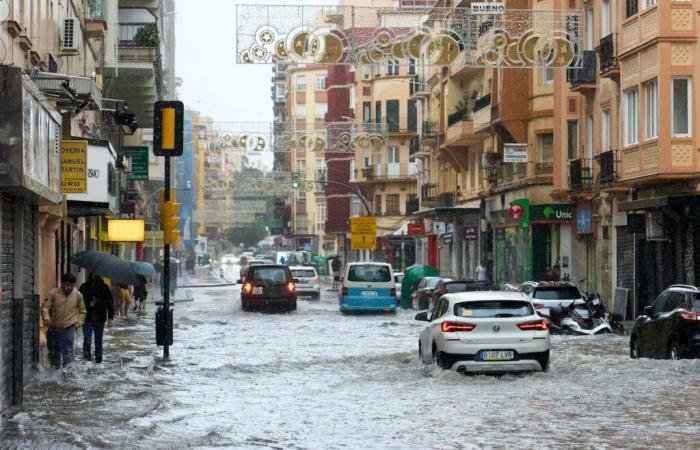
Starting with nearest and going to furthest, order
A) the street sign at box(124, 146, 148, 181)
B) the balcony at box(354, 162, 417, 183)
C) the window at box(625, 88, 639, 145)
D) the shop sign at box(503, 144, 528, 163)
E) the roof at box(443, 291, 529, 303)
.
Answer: the roof at box(443, 291, 529, 303) → the window at box(625, 88, 639, 145) → the shop sign at box(503, 144, 528, 163) → the street sign at box(124, 146, 148, 181) → the balcony at box(354, 162, 417, 183)

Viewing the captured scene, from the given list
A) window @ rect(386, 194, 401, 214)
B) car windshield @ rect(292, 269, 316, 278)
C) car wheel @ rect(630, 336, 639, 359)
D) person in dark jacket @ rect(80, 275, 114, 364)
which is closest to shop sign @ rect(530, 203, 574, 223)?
car windshield @ rect(292, 269, 316, 278)

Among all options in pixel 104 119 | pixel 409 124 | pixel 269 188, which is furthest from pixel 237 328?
pixel 269 188

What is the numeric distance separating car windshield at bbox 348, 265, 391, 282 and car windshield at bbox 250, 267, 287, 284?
92.4 inches

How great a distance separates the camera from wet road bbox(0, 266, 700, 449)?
46.8 feet

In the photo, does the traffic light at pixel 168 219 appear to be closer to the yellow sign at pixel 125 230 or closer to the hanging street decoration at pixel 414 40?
the hanging street decoration at pixel 414 40

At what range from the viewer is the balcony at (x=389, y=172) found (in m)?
101

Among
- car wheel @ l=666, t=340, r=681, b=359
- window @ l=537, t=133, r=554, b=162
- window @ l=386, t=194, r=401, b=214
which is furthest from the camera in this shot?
window @ l=386, t=194, r=401, b=214

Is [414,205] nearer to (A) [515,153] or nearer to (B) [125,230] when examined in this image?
(A) [515,153]

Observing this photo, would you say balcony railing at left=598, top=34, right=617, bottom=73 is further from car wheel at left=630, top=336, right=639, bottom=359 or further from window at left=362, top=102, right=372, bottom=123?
window at left=362, top=102, right=372, bottom=123

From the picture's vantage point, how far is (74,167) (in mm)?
24297

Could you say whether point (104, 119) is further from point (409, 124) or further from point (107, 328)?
point (409, 124)

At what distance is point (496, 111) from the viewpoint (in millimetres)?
54188

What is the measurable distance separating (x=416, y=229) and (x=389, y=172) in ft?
70.6

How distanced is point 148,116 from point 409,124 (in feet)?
142
